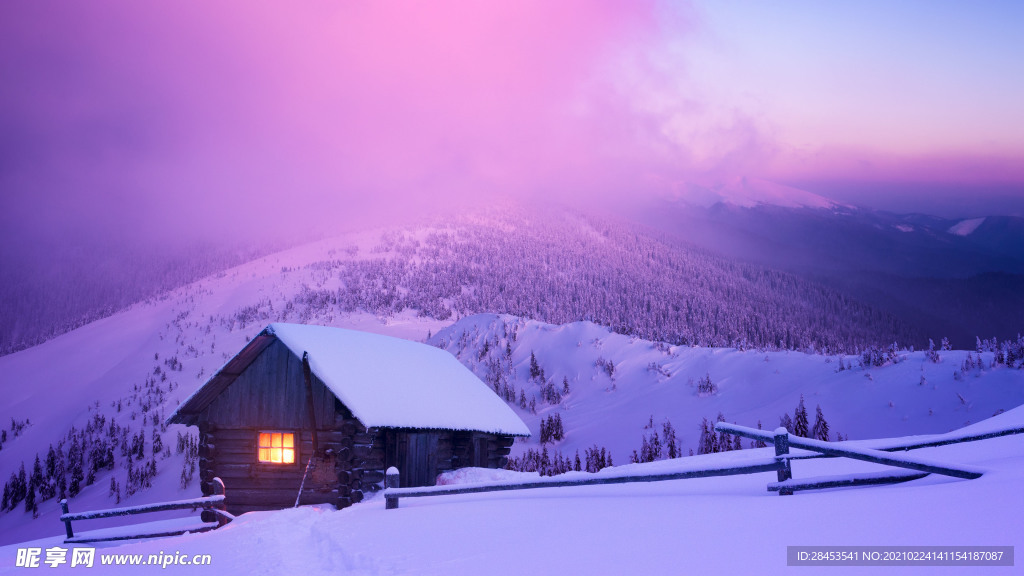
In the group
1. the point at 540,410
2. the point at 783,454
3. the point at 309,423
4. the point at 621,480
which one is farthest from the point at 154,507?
the point at 540,410

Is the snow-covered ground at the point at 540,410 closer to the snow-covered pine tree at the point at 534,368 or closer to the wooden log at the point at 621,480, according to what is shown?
the wooden log at the point at 621,480

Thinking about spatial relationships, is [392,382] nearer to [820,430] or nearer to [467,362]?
[820,430]

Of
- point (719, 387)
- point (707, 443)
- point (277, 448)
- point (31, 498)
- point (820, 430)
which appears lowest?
point (31, 498)

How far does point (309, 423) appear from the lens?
59.1 ft

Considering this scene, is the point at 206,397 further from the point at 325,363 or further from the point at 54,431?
the point at 54,431

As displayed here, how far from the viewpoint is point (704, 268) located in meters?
135

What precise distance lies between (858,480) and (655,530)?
268cm

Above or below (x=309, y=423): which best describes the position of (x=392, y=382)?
above

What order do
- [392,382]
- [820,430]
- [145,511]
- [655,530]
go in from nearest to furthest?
[655,530]
[145,511]
[392,382]
[820,430]

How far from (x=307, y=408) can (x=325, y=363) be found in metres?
1.49

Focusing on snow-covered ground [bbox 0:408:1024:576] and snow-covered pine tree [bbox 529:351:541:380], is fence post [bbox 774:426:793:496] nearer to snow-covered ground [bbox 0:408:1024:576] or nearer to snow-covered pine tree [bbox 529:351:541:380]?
snow-covered ground [bbox 0:408:1024:576]

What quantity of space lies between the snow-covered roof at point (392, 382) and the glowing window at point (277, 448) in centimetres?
240

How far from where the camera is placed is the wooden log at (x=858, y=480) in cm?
681

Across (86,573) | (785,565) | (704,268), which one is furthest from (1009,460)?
(704,268)
